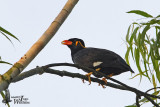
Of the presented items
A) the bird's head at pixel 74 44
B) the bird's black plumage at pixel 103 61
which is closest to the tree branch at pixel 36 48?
the bird's black plumage at pixel 103 61

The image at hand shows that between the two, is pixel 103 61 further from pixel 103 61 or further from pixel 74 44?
pixel 74 44

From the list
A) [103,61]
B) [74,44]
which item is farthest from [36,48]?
[74,44]

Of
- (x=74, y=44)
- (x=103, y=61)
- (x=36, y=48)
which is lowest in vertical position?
(x=36, y=48)

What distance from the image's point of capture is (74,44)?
5254 millimetres

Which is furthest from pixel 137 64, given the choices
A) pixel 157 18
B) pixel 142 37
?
pixel 157 18

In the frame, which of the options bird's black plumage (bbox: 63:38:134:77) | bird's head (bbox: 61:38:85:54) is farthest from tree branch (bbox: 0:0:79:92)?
bird's head (bbox: 61:38:85:54)

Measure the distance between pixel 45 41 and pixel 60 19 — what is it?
213mm

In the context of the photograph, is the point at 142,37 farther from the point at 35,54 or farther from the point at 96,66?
the point at 35,54

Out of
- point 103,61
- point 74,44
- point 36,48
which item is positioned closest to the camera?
point 36,48

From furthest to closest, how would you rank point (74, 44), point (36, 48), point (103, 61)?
point (74, 44), point (103, 61), point (36, 48)

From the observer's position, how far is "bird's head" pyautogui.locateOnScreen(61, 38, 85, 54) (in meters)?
5.18

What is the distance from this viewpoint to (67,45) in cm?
535

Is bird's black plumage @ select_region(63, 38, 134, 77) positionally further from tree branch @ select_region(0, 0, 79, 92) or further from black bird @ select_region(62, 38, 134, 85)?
tree branch @ select_region(0, 0, 79, 92)

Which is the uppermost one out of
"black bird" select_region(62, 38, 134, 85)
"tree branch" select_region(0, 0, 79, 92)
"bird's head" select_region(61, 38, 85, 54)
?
"bird's head" select_region(61, 38, 85, 54)
